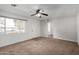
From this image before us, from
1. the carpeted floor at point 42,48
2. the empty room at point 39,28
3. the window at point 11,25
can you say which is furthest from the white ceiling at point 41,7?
the carpeted floor at point 42,48

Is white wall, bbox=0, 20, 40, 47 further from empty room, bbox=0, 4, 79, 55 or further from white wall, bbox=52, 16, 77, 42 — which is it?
white wall, bbox=52, 16, 77, 42

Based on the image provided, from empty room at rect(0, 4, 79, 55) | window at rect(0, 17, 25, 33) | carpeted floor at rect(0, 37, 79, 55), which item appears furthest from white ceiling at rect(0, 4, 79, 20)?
carpeted floor at rect(0, 37, 79, 55)

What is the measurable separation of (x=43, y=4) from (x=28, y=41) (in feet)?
2.86

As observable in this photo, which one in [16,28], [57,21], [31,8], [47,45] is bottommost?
[47,45]

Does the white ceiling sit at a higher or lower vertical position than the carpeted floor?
higher

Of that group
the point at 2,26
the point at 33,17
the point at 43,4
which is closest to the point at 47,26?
the point at 33,17

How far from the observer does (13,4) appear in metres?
1.74

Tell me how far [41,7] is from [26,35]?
0.69 m

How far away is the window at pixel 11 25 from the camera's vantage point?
1.68m

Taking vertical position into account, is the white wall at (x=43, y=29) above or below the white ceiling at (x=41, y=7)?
below

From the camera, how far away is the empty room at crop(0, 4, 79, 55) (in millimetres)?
1680

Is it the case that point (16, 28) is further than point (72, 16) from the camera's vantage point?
Yes

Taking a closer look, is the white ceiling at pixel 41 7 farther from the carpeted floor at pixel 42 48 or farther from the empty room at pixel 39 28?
the carpeted floor at pixel 42 48
